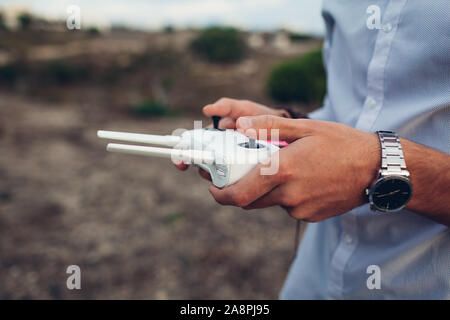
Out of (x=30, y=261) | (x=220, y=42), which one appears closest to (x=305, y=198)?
(x=30, y=261)

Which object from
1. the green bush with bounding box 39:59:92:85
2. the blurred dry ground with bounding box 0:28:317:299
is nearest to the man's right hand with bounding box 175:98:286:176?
the blurred dry ground with bounding box 0:28:317:299

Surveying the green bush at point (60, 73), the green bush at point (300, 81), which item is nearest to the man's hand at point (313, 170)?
the green bush at point (300, 81)

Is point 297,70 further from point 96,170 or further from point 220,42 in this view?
point 96,170

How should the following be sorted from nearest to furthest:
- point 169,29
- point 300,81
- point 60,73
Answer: point 300,81 < point 60,73 < point 169,29

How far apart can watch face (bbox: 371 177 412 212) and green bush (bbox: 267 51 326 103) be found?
677 cm

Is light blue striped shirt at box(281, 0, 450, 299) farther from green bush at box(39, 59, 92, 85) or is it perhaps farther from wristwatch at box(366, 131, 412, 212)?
green bush at box(39, 59, 92, 85)

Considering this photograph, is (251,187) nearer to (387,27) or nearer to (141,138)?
(141,138)

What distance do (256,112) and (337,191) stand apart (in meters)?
0.53

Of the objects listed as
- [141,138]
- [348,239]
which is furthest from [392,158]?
[141,138]

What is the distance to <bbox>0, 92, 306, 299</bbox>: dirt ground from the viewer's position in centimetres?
281

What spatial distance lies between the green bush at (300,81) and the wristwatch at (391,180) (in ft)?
22.2

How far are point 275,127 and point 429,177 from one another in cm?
45

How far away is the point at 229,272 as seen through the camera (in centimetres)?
302

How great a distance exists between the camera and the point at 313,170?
0.79 m
